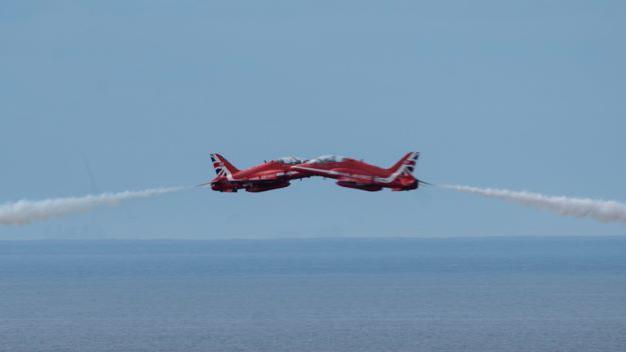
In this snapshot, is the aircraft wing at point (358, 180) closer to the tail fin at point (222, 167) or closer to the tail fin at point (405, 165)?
the tail fin at point (405, 165)

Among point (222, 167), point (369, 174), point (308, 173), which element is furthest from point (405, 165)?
point (222, 167)

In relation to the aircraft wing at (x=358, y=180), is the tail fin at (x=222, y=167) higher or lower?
higher

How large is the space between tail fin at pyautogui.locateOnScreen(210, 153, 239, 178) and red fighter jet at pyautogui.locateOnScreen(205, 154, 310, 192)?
235 mm

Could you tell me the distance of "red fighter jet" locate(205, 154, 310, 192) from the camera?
100 metres

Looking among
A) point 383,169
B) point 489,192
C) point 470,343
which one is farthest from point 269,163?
point 470,343

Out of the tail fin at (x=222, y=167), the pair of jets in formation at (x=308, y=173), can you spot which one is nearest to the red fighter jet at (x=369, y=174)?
the pair of jets in formation at (x=308, y=173)

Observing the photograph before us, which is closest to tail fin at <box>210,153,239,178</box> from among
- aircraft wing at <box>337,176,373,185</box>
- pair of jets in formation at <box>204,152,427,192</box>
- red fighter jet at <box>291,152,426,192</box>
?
pair of jets in formation at <box>204,152,427,192</box>

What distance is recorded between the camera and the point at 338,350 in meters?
188

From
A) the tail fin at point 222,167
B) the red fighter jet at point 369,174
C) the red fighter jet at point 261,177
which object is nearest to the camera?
the red fighter jet at point 369,174

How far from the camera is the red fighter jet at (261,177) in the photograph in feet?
330

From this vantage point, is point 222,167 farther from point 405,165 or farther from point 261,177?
point 405,165

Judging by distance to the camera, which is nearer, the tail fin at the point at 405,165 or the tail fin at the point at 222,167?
the tail fin at the point at 405,165

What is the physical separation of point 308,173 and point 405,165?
9.08m

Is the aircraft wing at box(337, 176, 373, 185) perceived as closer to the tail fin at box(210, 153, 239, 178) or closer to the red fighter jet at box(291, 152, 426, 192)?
the red fighter jet at box(291, 152, 426, 192)
